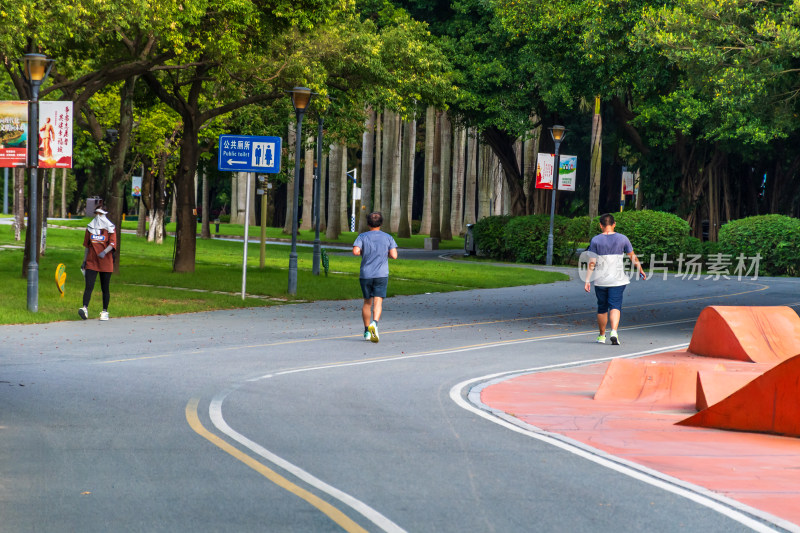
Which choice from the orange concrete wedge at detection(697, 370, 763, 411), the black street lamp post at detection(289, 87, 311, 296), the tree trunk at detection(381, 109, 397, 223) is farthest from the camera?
the tree trunk at detection(381, 109, 397, 223)

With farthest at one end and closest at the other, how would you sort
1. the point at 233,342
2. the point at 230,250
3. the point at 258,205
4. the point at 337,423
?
the point at 258,205
the point at 230,250
the point at 233,342
the point at 337,423

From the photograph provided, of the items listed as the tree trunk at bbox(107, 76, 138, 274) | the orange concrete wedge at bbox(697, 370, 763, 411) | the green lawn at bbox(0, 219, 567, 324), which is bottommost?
the green lawn at bbox(0, 219, 567, 324)

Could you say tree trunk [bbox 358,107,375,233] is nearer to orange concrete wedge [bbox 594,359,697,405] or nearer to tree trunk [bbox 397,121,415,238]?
tree trunk [bbox 397,121,415,238]

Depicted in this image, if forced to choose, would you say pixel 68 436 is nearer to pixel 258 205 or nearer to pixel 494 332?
pixel 494 332

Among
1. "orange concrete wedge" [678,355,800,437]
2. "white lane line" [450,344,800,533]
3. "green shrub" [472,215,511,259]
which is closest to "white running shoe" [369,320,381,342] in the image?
"white lane line" [450,344,800,533]

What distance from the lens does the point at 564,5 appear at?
104 feet

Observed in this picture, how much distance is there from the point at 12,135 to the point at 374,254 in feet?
27.3

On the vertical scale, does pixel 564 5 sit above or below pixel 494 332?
above

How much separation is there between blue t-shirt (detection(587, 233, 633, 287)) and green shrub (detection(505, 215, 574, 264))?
79.2 feet

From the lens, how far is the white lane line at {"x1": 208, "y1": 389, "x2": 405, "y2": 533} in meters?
5.97

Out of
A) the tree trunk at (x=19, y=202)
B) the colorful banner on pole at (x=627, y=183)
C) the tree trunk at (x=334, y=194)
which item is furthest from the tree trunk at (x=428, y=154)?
the tree trunk at (x=19, y=202)

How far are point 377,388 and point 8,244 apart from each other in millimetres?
33647

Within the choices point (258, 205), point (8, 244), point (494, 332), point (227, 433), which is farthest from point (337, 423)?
point (258, 205)

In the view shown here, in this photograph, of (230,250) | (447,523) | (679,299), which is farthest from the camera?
(230,250)
